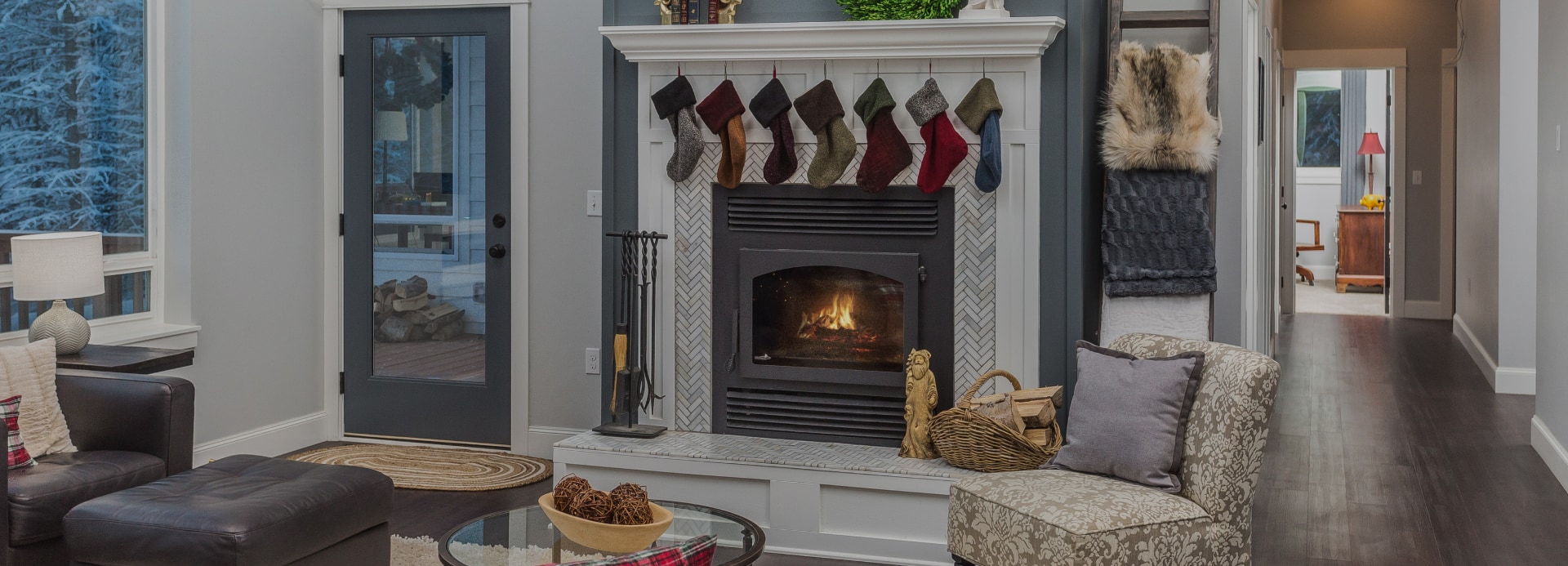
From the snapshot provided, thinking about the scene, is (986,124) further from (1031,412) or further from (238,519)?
(238,519)

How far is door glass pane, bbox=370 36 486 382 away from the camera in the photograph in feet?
15.1

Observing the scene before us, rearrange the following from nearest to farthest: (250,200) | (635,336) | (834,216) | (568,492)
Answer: (568,492)
(834,216)
(635,336)
(250,200)

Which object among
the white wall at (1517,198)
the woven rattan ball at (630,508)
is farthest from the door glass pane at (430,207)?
the white wall at (1517,198)

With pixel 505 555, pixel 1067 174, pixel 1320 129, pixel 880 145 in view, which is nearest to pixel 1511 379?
pixel 1067 174

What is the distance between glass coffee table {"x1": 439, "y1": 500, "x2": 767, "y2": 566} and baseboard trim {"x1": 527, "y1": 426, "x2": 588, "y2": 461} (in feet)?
6.27

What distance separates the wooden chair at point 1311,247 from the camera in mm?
11523

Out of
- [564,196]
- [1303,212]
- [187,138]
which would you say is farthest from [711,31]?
[1303,212]

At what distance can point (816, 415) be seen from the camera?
151 inches

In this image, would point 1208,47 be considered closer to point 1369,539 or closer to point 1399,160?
point 1369,539

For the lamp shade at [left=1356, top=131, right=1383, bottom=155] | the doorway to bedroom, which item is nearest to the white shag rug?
the doorway to bedroom

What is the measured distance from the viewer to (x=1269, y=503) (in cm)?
388

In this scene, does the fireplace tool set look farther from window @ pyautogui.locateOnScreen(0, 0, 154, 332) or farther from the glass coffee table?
window @ pyautogui.locateOnScreen(0, 0, 154, 332)

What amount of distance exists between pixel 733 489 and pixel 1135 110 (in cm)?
162

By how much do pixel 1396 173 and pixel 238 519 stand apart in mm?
8736
